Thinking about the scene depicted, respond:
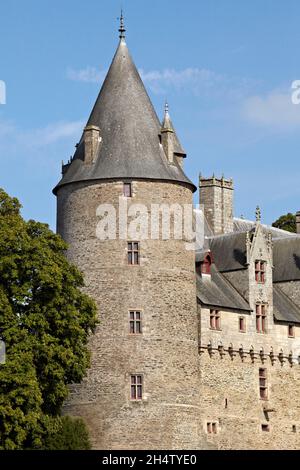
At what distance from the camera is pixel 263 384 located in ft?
238

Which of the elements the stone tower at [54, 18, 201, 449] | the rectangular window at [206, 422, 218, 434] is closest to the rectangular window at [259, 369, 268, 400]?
the rectangular window at [206, 422, 218, 434]

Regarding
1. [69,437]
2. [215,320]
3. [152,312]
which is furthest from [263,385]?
[69,437]

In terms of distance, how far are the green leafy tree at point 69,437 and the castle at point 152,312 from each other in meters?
0.53

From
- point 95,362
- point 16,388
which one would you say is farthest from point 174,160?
point 16,388

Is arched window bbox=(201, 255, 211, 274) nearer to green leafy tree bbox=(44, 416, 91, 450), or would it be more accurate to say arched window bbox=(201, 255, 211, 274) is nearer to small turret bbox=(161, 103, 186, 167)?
small turret bbox=(161, 103, 186, 167)

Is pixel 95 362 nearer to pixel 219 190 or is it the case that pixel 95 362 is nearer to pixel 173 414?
pixel 173 414

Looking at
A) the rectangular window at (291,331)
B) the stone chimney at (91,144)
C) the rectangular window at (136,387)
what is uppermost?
the stone chimney at (91,144)

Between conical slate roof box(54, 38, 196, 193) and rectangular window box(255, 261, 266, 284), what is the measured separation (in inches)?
263

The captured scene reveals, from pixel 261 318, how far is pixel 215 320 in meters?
3.58

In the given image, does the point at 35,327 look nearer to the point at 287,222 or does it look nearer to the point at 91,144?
the point at 91,144

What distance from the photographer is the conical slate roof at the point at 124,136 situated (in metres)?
66.6

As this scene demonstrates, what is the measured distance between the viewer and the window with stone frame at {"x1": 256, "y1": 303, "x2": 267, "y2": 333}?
73.1 m

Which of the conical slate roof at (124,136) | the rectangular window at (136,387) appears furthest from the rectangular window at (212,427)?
the conical slate roof at (124,136)

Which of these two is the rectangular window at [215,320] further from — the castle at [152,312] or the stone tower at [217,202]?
the stone tower at [217,202]
